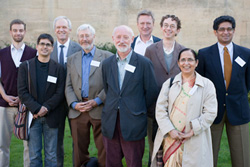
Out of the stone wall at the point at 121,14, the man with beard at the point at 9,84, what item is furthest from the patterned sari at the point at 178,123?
the stone wall at the point at 121,14

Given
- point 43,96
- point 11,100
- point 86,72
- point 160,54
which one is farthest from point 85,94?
point 160,54

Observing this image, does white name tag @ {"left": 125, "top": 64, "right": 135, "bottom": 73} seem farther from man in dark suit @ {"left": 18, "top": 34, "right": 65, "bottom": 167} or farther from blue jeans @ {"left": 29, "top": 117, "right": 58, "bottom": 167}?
blue jeans @ {"left": 29, "top": 117, "right": 58, "bottom": 167}

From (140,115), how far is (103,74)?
2.75 ft

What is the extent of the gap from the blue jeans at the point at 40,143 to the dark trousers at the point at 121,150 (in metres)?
0.87

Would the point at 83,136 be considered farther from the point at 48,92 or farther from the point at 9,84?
the point at 9,84

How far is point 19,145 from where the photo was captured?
682 centimetres

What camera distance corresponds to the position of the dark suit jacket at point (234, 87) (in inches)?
174

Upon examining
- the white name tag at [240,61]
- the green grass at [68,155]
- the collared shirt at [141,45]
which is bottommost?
the green grass at [68,155]

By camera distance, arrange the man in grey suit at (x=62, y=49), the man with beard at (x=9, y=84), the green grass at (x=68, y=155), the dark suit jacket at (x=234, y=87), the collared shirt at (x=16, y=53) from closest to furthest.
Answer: the dark suit jacket at (x=234, y=87)
the man with beard at (x=9, y=84)
the collared shirt at (x=16, y=53)
the man in grey suit at (x=62, y=49)
the green grass at (x=68, y=155)

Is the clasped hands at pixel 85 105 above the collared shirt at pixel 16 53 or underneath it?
underneath

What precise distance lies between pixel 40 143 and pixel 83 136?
673 millimetres

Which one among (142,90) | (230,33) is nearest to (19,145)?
(142,90)

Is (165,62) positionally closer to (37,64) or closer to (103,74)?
(103,74)

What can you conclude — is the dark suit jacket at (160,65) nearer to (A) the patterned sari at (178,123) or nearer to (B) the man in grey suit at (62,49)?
(A) the patterned sari at (178,123)
